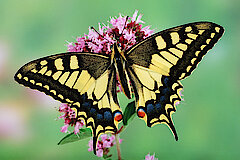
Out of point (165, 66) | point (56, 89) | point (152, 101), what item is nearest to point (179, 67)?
point (165, 66)

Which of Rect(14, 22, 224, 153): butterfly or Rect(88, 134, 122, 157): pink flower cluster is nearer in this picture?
Rect(14, 22, 224, 153): butterfly

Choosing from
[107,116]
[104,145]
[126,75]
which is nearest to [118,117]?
[107,116]

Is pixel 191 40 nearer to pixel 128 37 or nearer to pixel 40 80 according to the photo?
pixel 128 37

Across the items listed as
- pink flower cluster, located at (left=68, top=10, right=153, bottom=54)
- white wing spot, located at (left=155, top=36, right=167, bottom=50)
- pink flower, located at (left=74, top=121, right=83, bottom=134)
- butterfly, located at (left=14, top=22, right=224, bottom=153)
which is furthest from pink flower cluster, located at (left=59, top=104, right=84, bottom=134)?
white wing spot, located at (left=155, top=36, right=167, bottom=50)

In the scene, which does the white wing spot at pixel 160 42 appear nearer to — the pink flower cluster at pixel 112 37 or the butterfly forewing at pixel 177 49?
the butterfly forewing at pixel 177 49

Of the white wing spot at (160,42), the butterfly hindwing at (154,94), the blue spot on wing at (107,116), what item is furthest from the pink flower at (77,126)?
the white wing spot at (160,42)

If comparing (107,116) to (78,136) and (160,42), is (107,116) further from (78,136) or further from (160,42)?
(160,42)

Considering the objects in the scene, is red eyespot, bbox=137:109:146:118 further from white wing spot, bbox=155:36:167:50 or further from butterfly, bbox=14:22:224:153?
white wing spot, bbox=155:36:167:50
